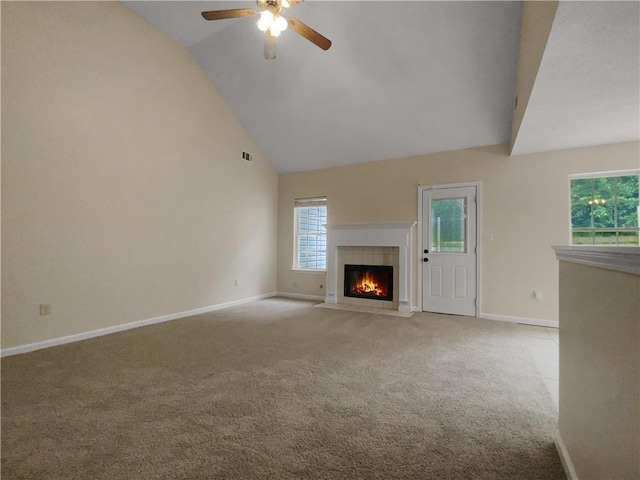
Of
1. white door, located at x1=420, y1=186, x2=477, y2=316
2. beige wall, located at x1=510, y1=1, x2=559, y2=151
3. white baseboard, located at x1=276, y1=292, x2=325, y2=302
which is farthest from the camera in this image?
white baseboard, located at x1=276, y1=292, x2=325, y2=302

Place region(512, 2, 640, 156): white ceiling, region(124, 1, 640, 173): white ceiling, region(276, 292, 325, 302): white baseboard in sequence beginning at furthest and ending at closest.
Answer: region(276, 292, 325, 302): white baseboard
region(124, 1, 640, 173): white ceiling
region(512, 2, 640, 156): white ceiling

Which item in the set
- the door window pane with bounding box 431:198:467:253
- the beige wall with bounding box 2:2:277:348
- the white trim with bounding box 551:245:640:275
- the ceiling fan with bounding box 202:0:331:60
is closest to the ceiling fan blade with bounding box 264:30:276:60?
the ceiling fan with bounding box 202:0:331:60

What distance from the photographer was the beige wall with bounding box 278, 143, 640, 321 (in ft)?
13.2

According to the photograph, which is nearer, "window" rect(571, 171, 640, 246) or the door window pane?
"window" rect(571, 171, 640, 246)

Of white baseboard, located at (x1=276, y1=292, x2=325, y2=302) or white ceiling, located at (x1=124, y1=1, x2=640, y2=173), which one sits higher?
white ceiling, located at (x1=124, y1=1, x2=640, y2=173)

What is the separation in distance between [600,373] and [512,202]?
3.88 metres

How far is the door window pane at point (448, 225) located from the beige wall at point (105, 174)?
348 cm

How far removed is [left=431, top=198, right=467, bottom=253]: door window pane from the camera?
4680mm

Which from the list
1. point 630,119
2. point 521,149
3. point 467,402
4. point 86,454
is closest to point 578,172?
point 521,149

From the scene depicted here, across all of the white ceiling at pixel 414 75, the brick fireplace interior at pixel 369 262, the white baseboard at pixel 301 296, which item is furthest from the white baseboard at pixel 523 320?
the white baseboard at pixel 301 296

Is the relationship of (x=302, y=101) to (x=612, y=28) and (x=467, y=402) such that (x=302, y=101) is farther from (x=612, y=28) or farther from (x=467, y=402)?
(x=467, y=402)

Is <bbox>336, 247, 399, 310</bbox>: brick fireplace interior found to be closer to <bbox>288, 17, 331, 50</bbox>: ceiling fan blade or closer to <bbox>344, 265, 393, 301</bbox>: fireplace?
<bbox>344, 265, 393, 301</bbox>: fireplace

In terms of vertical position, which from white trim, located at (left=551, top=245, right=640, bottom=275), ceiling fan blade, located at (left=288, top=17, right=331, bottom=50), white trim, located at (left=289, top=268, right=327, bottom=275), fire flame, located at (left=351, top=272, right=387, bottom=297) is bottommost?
fire flame, located at (left=351, top=272, right=387, bottom=297)

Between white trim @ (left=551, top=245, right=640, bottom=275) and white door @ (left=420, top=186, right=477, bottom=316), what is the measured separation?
11.3ft
